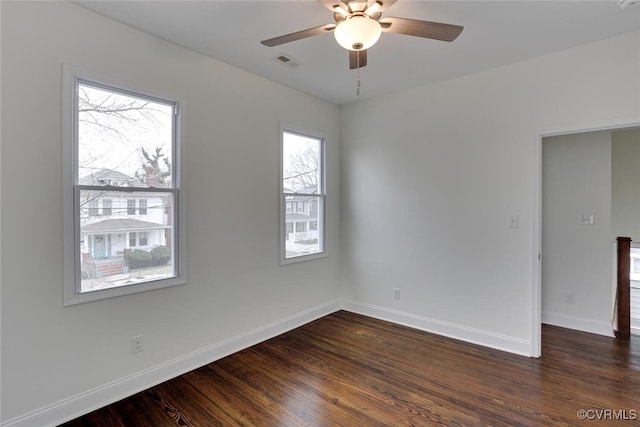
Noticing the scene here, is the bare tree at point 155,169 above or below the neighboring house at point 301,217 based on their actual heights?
above

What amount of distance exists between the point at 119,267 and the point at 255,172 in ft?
4.85

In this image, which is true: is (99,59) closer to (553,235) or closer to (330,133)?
(330,133)

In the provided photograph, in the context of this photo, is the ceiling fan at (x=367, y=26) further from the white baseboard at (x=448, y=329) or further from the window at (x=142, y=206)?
the white baseboard at (x=448, y=329)

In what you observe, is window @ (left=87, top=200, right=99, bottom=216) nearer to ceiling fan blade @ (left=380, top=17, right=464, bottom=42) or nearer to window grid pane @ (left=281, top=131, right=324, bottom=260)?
window grid pane @ (left=281, top=131, right=324, bottom=260)

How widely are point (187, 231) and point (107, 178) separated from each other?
707 millimetres

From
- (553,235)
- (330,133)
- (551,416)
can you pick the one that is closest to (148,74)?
(330,133)

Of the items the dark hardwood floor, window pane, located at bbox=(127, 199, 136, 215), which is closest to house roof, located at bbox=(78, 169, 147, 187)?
window pane, located at bbox=(127, 199, 136, 215)

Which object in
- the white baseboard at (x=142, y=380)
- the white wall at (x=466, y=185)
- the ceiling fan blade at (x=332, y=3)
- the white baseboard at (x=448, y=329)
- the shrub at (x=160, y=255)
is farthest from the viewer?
→ the white baseboard at (x=448, y=329)

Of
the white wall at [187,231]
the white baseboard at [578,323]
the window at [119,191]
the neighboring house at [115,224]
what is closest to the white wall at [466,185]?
the white baseboard at [578,323]

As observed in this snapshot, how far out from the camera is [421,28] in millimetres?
1827

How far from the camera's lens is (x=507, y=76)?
3.08m

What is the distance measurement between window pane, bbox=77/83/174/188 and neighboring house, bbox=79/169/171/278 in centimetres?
1

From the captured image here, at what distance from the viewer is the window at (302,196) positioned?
145 inches

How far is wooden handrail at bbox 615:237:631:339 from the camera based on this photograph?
341 centimetres
